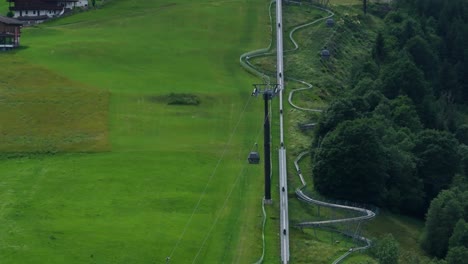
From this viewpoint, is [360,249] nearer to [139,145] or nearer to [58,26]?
[139,145]

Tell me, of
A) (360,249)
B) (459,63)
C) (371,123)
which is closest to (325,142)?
(371,123)

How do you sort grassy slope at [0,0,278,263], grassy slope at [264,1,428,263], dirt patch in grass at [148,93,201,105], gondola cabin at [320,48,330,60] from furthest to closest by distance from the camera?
1. gondola cabin at [320,48,330,60]
2. dirt patch in grass at [148,93,201,105]
3. grassy slope at [264,1,428,263]
4. grassy slope at [0,0,278,263]

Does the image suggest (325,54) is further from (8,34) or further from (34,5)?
(34,5)

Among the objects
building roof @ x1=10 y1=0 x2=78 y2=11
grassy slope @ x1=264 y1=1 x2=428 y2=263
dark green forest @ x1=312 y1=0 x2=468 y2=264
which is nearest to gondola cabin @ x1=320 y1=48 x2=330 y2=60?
grassy slope @ x1=264 y1=1 x2=428 y2=263

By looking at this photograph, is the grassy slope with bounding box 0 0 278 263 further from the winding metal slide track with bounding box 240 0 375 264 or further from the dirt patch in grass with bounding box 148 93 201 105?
the winding metal slide track with bounding box 240 0 375 264

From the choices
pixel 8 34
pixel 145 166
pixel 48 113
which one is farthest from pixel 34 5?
pixel 145 166

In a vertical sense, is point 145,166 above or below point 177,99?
below
